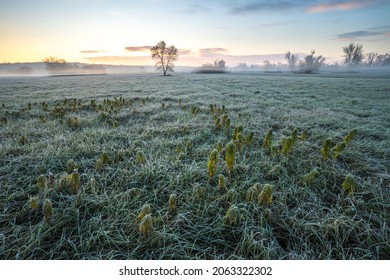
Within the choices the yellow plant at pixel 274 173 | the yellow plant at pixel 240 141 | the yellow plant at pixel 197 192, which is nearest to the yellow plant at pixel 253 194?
the yellow plant at pixel 197 192

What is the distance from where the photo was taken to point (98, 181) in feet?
9.48

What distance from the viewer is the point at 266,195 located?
7.25ft

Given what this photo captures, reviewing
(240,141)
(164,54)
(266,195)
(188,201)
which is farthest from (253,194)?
(164,54)

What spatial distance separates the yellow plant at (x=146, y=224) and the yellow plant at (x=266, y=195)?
122 cm

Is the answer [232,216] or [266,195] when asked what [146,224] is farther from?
[266,195]

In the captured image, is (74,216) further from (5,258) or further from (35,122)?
(35,122)

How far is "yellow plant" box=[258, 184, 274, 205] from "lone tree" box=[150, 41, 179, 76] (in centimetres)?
5125

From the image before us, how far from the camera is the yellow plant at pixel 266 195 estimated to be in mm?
2159

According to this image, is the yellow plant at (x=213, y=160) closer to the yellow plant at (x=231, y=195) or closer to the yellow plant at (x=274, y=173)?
the yellow plant at (x=231, y=195)

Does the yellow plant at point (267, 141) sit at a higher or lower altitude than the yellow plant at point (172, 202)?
higher
